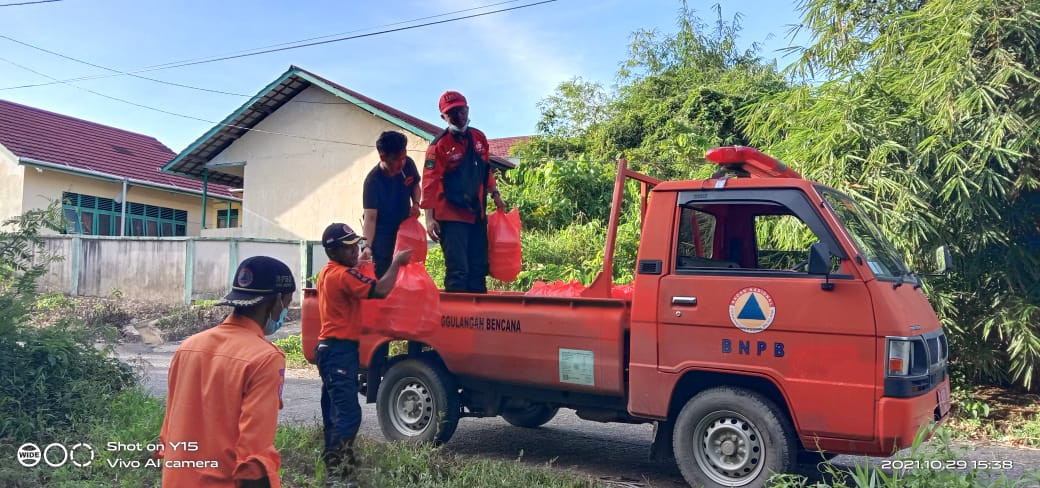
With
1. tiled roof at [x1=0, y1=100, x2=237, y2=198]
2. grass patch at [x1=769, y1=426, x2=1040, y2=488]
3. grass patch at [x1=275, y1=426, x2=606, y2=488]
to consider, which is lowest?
grass patch at [x1=275, y1=426, x2=606, y2=488]

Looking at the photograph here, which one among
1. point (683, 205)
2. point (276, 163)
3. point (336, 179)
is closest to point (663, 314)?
point (683, 205)

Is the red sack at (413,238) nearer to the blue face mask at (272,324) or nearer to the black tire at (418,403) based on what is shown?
the black tire at (418,403)

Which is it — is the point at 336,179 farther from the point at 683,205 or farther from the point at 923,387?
the point at 923,387

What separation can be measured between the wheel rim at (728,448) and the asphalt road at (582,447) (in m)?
0.45

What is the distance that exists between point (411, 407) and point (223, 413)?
135 inches

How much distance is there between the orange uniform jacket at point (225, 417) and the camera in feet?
8.20

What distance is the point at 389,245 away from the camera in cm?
588

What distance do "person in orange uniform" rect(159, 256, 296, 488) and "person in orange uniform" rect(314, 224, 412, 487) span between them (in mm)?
1992

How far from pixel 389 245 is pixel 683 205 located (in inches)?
90.2

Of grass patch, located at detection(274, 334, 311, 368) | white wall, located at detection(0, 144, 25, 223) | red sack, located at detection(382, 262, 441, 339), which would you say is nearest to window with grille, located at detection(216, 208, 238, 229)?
white wall, located at detection(0, 144, 25, 223)

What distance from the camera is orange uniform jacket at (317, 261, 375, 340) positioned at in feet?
15.4

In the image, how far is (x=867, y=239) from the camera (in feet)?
15.3

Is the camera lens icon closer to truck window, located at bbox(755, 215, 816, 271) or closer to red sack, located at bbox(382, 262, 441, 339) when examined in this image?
red sack, located at bbox(382, 262, 441, 339)

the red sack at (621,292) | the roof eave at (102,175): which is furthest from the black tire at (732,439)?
the roof eave at (102,175)
